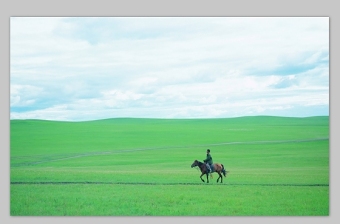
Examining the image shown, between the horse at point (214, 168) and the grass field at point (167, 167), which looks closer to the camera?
the grass field at point (167, 167)

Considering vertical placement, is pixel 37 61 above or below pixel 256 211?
above

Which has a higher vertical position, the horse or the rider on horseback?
the rider on horseback

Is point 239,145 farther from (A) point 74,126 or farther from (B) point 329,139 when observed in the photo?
(A) point 74,126

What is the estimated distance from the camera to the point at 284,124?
49.0 ft

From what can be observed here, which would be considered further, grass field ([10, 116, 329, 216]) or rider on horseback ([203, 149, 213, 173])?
rider on horseback ([203, 149, 213, 173])

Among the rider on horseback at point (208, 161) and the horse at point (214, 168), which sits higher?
the rider on horseback at point (208, 161)

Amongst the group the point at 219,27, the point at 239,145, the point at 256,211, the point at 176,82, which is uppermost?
the point at 219,27

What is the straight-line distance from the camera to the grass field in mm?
14602

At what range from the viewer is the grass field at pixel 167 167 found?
47.9 feet

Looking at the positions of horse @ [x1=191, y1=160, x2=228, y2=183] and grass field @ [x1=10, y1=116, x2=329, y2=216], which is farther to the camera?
horse @ [x1=191, y1=160, x2=228, y2=183]

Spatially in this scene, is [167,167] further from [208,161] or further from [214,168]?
[214,168]

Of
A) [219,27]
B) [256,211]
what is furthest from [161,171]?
[219,27]

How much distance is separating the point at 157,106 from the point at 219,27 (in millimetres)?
2078

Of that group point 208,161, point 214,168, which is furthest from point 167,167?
point 214,168
